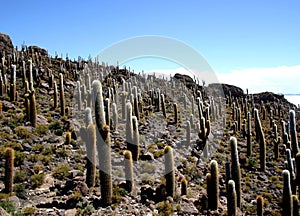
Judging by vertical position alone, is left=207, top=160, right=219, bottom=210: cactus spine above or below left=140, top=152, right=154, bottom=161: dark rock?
below

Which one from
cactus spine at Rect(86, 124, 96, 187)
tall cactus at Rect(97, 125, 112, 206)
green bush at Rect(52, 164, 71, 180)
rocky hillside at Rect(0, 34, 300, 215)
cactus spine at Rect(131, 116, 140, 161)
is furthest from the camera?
cactus spine at Rect(131, 116, 140, 161)

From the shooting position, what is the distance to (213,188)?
1196 cm

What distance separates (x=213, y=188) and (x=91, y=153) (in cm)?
495

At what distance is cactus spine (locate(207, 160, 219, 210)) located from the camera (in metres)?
11.8

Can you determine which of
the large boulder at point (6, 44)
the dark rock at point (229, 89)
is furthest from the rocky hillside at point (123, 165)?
the dark rock at point (229, 89)

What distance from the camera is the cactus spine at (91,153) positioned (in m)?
10.8

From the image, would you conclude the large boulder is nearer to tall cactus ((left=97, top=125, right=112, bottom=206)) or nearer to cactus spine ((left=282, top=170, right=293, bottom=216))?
tall cactus ((left=97, top=125, right=112, bottom=206))

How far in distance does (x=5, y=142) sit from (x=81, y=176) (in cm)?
479

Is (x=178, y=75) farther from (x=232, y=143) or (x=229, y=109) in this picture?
(x=232, y=143)

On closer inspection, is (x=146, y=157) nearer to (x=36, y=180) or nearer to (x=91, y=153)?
(x=91, y=153)

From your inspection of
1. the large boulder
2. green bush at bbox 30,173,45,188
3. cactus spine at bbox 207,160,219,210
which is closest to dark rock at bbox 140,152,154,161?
cactus spine at bbox 207,160,219,210

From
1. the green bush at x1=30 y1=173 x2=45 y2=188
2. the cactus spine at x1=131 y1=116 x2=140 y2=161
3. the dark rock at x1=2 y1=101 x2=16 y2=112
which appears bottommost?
the green bush at x1=30 y1=173 x2=45 y2=188

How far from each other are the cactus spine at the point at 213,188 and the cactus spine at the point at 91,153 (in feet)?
14.9

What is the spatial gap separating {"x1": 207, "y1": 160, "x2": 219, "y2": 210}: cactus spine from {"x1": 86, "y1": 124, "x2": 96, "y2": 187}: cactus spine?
4.54 m
